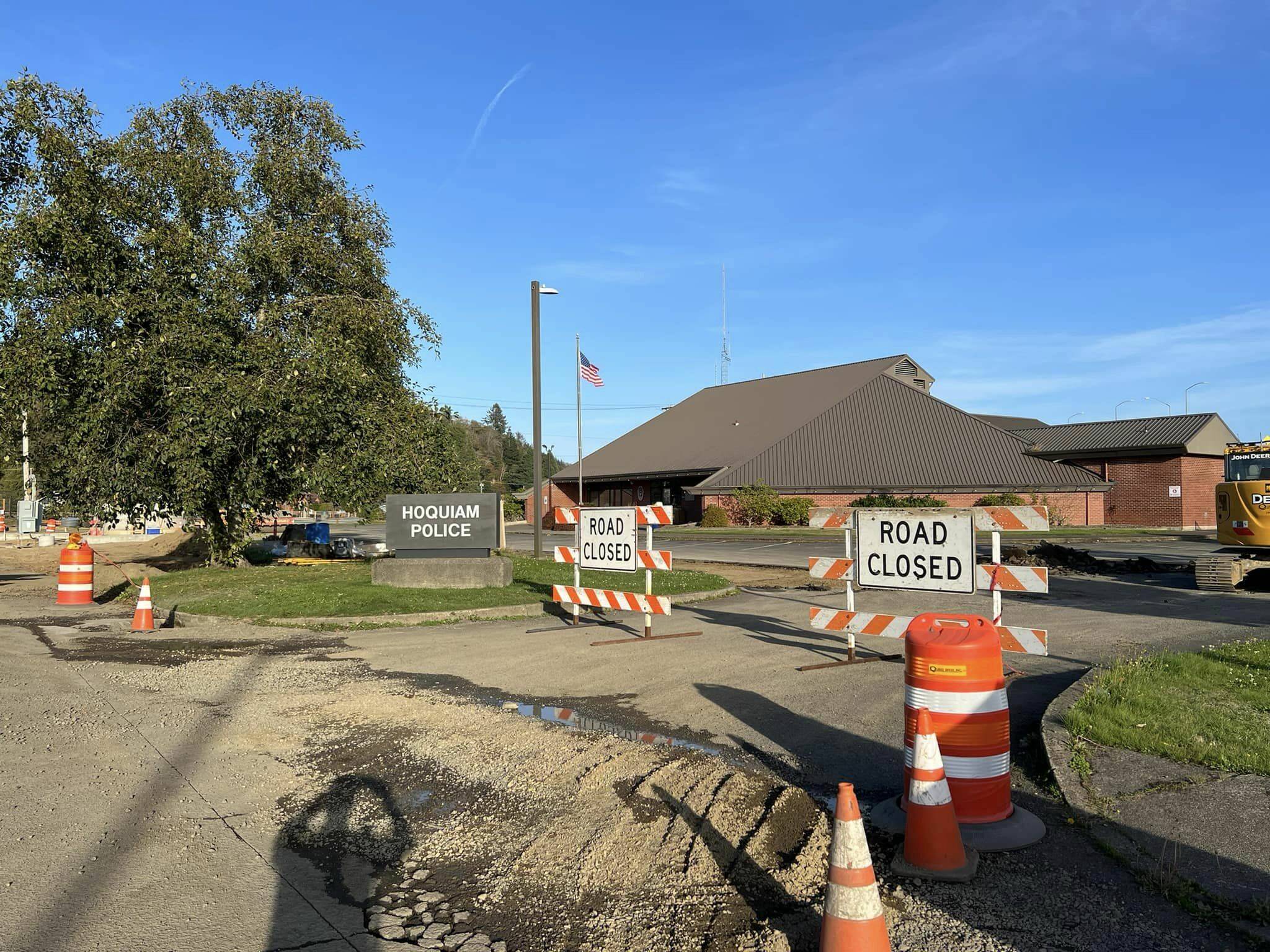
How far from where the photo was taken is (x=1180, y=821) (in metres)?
5.09

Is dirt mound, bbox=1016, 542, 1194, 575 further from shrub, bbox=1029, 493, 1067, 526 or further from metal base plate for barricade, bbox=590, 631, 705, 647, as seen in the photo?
shrub, bbox=1029, 493, 1067, 526

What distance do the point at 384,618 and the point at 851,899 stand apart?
11663 millimetres

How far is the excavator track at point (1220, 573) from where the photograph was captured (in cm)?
1698

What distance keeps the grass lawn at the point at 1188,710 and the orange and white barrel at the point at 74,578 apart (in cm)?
1674

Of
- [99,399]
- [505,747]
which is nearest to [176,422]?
[99,399]

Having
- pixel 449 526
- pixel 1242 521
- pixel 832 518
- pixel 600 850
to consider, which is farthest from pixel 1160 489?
pixel 600 850

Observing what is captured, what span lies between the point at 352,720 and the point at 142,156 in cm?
1747

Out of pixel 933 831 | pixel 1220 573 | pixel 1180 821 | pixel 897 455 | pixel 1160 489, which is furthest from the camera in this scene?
pixel 897 455

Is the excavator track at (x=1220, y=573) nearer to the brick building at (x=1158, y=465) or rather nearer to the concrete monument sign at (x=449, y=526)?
the concrete monument sign at (x=449, y=526)

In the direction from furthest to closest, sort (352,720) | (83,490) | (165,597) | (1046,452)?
(1046,452), (83,490), (165,597), (352,720)

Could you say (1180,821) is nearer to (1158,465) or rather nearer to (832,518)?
(832,518)

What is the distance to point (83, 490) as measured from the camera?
20250 millimetres

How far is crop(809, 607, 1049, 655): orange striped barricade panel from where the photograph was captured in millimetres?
7316

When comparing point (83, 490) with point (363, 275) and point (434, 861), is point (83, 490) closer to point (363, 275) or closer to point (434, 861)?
point (363, 275)
